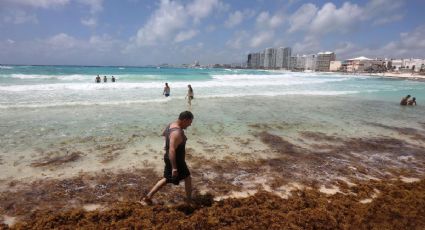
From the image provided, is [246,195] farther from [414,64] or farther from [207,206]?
[414,64]

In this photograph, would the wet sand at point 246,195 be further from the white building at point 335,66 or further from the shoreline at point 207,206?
the white building at point 335,66

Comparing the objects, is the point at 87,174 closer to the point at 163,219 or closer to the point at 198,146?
the point at 163,219

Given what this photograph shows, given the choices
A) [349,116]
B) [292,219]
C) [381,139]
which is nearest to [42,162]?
[292,219]

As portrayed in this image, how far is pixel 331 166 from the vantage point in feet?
23.6

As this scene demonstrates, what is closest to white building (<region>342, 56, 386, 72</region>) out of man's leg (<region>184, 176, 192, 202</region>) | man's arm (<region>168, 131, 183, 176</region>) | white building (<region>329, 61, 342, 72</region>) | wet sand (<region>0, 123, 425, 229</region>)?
white building (<region>329, 61, 342, 72</region>)

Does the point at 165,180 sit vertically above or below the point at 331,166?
above

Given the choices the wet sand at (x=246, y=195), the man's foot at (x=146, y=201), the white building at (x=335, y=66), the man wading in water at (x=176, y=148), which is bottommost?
the wet sand at (x=246, y=195)

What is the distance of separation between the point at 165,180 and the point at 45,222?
1851 millimetres

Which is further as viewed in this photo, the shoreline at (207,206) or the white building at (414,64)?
the white building at (414,64)

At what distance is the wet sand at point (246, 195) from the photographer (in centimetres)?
443

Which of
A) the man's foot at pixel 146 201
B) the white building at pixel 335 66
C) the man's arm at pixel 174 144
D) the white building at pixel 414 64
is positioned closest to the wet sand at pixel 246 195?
the man's foot at pixel 146 201

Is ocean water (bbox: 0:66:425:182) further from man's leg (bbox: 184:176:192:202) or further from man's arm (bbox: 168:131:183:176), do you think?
man's arm (bbox: 168:131:183:176)

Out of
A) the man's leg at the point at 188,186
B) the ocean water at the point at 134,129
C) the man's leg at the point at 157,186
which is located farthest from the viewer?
the ocean water at the point at 134,129

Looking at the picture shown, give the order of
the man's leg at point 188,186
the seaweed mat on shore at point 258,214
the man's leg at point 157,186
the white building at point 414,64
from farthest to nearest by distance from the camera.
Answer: the white building at point 414,64
the man's leg at point 188,186
the man's leg at point 157,186
the seaweed mat on shore at point 258,214
